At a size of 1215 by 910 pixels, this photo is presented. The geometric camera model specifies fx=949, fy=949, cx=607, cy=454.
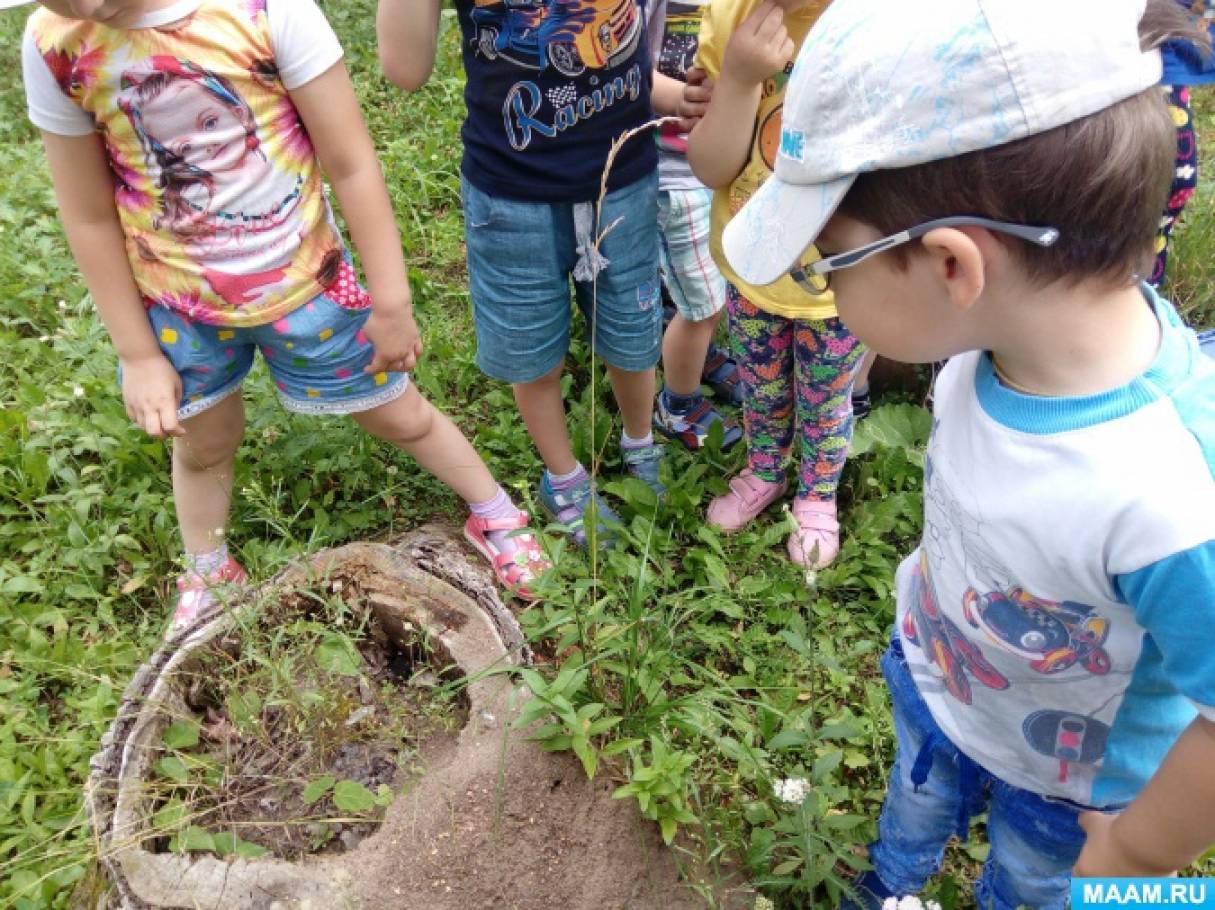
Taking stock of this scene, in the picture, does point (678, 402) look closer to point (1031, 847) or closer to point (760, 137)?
point (760, 137)

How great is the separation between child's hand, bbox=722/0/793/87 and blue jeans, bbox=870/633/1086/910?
1.11m

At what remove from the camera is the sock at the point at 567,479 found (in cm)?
274

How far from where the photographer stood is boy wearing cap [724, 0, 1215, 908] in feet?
3.07

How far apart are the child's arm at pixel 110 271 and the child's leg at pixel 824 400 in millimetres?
1488

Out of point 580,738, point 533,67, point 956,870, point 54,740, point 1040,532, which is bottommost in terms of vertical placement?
point 956,870

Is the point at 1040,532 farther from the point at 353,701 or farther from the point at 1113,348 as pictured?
the point at 353,701

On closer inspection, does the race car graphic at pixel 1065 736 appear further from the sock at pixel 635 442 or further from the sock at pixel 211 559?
the sock at pixel 211 559

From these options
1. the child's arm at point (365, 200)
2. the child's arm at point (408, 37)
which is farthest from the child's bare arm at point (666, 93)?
the child's arm at point (365, 200)

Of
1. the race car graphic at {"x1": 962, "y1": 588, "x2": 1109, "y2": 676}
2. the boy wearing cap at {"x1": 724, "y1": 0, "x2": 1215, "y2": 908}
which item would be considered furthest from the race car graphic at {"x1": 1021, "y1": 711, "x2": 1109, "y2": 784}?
the race car graphic at {"x1": 962, "y1": 588, "x2": 1109, "y2": 676}

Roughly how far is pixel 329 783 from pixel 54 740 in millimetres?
732

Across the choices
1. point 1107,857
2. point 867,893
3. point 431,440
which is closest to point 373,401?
point 431,440

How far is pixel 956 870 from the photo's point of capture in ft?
6.70

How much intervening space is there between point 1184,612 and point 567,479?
6.29 feet

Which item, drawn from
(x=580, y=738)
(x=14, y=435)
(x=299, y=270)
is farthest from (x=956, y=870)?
(x=14, y=435)
